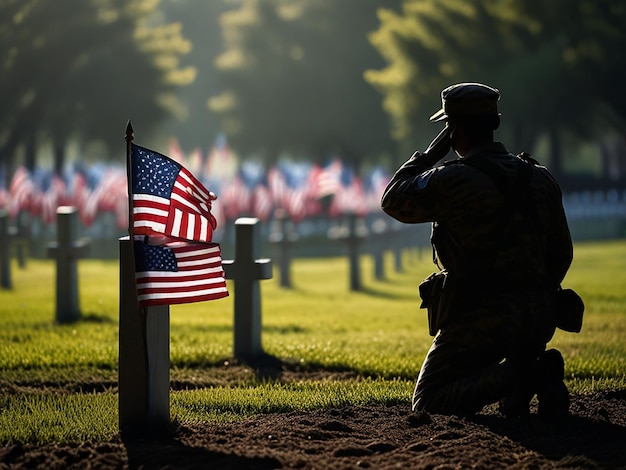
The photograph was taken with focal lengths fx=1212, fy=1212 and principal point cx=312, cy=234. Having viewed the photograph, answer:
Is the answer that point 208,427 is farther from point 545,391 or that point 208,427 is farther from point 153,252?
point 545,391

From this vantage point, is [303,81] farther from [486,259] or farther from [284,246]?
[486,259]

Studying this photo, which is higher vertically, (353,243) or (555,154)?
(555,154)

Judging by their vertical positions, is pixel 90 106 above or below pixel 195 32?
below

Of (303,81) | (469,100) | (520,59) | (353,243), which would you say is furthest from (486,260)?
(303,81)

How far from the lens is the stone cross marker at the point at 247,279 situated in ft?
34.1

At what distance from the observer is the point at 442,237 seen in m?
6.89

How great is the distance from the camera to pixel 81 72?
57.2 m

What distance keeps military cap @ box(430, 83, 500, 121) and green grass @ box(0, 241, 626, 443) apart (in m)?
2.04

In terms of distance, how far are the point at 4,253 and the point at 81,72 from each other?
37.7 m

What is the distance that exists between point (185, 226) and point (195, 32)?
10456 centimetres

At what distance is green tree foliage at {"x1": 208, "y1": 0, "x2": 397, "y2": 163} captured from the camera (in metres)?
61.4

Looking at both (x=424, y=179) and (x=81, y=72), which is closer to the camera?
(x=424, y=179)

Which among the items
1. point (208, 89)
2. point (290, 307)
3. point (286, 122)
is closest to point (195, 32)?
point (208, 89)

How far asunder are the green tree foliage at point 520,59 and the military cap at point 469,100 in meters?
35.0
